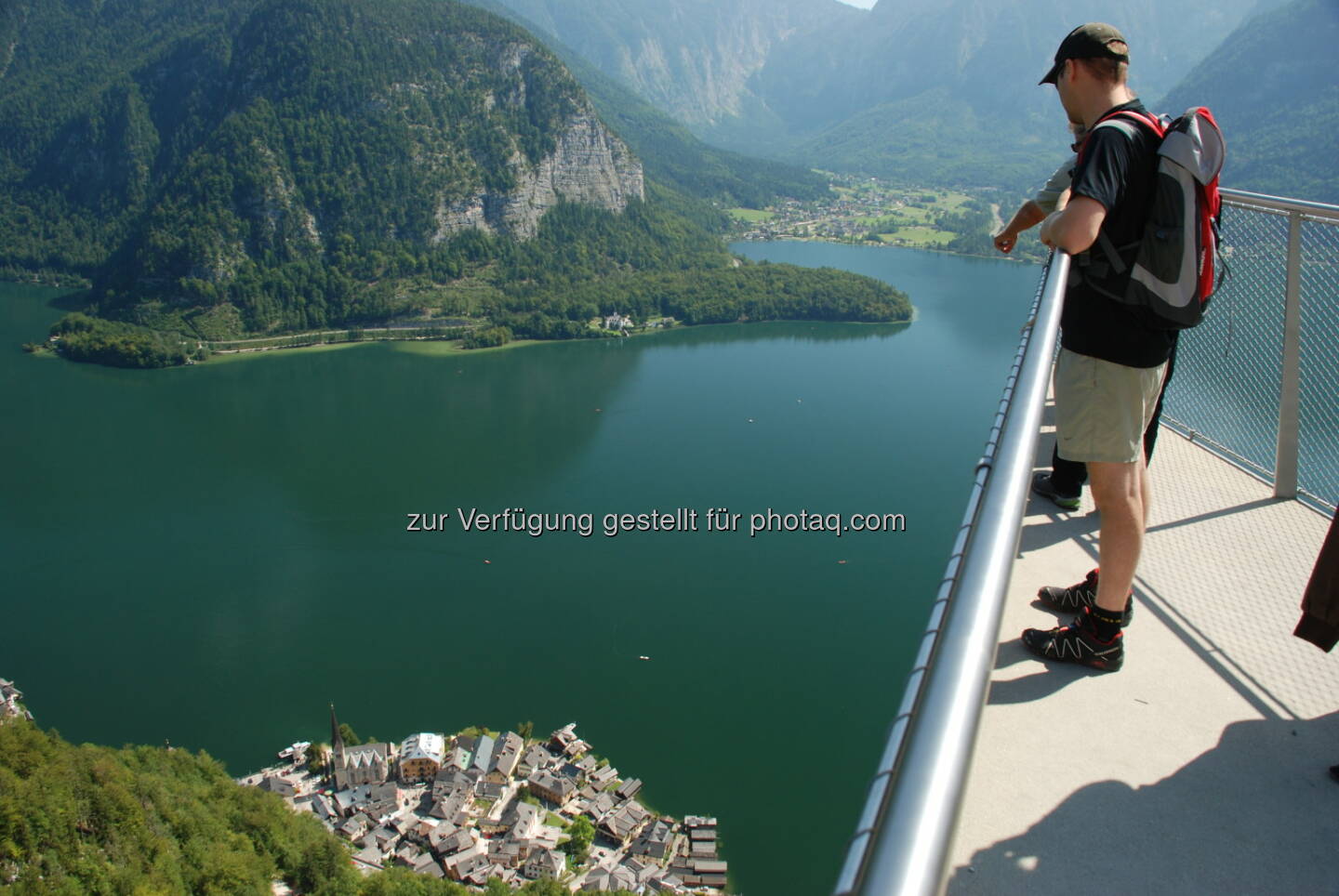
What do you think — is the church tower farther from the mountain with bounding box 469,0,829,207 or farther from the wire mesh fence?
the mountain with bounding box 469,0,829,207

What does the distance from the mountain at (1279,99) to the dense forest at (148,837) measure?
36.4 meters

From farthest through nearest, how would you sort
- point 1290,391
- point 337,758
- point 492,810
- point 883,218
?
point 883,218
point 337,758
point 492,810
point 1290,391

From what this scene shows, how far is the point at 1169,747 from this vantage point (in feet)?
4.71

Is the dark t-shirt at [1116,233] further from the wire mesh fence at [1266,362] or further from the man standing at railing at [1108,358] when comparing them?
the wire mesh fence at [1266,362]

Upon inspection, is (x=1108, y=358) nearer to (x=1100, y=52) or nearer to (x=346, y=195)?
(x=1100, y=52)

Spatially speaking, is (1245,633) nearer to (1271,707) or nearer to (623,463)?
(1271,707)

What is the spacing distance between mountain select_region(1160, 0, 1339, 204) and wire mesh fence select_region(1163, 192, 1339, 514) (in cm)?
3594

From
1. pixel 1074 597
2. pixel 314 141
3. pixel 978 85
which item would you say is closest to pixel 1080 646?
pixel 1074 597

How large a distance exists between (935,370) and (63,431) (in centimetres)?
2764

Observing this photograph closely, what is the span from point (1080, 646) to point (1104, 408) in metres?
0.44

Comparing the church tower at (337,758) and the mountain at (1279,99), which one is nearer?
the church tower at (337,758)

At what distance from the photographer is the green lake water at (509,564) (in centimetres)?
1313

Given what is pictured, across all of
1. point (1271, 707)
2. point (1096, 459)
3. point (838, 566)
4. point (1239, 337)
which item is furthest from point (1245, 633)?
point (838, 566)

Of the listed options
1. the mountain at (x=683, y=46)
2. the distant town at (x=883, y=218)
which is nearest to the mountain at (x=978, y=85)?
the distant town at (x=883, y=218)
